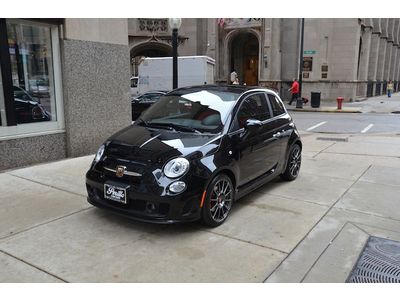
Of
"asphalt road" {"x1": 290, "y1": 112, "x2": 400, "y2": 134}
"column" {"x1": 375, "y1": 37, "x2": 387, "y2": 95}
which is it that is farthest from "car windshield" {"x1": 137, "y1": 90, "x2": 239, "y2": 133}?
"column" {"x1": 375, "y1": 37, "x2": 387, "y2": 95}

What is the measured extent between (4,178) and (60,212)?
1984mm

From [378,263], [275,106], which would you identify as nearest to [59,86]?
[275,106]

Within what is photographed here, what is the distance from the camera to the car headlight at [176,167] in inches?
166

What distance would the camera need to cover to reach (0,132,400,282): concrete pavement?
11.7 feet

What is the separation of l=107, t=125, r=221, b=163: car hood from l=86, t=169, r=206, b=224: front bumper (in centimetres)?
36

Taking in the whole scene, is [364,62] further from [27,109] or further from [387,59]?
[27,109]

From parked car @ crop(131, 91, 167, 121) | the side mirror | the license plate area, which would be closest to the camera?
the license plate area

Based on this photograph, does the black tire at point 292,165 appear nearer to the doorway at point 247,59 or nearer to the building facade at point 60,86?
the building facade at point 60,86

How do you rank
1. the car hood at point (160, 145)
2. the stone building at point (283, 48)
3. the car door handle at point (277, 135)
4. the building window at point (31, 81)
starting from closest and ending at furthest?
the car hood at point (160, 145)
the car door handle at point (277, 135)
the building window at point (31, 81)
the stone building at point (283, 48)

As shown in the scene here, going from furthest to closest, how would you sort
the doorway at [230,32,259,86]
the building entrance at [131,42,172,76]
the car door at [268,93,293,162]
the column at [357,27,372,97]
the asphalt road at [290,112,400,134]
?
the doorway at [230,32,259,86], the building entrance at [131,42,172,76], the column at [357,27,372,97], the asphalt road at [290,112,400,134], the car door at [268,93,293,162]

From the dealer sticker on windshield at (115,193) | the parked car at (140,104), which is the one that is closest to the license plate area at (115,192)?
the dealer sticker on windshield at (115,193)

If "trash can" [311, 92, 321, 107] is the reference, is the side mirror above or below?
above

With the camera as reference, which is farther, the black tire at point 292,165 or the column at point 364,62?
the column at point 364,62

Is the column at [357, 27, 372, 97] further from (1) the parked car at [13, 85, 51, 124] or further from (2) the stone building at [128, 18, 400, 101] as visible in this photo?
(1) the parked car at [13, 85, 51, 124]
